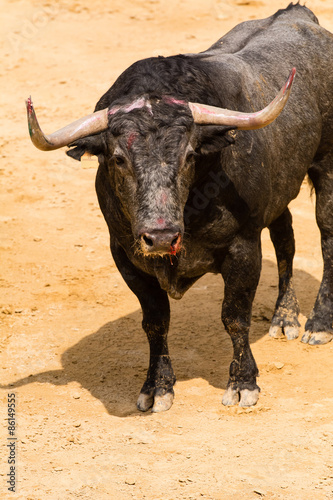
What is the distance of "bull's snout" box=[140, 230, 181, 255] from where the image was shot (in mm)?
5617

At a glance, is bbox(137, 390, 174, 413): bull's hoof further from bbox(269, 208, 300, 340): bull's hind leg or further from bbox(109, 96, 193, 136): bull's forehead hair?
bbox(109, 96, 193, 136): bull's forehead hair

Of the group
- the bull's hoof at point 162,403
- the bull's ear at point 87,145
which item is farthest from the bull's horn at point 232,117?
the bull's hoof at point 162,403

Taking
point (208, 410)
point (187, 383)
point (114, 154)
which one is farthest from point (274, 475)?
point (114, 154)

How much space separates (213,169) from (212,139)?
0.39m

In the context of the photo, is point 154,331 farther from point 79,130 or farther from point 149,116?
point 149,116

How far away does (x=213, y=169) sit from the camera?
662 centimetres

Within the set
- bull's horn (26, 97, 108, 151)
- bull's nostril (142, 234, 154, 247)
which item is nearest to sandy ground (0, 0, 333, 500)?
bull's horn (26, 97, 108, 151)

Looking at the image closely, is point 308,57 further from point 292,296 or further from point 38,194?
point 38,194

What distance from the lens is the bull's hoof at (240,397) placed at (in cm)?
708

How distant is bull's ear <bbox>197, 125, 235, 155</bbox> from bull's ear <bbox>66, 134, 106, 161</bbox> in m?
0.74

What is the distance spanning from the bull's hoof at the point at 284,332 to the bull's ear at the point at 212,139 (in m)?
2.88

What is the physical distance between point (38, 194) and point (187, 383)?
5.80 meters

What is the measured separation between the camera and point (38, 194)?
12.6 m

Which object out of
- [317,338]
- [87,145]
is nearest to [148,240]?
[87,145]
